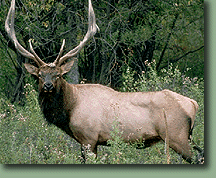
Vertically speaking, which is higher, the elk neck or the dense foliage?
the dense foliage

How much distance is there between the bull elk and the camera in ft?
17.8

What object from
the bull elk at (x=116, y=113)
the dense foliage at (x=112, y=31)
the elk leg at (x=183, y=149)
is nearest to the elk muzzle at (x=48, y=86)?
the bull elk at (x=116, y=113)

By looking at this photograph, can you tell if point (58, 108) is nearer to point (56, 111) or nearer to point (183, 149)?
point (56, 111)

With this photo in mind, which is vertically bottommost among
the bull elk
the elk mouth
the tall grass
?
the tall grass

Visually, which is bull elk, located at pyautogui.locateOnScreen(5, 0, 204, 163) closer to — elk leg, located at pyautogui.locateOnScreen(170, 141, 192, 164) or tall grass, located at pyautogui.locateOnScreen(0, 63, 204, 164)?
elk leg, located at pyautogui.locateOnScreen(170, 141, 192, 164)

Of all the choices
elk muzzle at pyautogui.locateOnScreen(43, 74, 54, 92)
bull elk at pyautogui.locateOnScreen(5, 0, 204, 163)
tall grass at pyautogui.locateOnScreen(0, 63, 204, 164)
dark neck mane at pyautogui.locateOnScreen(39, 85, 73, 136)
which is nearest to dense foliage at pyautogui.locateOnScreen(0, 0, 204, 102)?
tall grass at pyautogui.locateOnScreen(0, 63, 204, 164)

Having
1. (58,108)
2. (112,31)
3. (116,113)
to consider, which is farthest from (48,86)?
(112,31)

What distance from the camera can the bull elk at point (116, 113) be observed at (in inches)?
213

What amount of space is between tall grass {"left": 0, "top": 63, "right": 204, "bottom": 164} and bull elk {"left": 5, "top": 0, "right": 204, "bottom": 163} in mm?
156

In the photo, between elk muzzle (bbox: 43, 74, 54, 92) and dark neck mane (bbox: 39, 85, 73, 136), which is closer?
elk muzzle (bbox: 43, 74, 54, 92)

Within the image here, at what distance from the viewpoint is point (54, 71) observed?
5.51 meters

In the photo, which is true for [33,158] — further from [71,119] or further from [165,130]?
[165,130]

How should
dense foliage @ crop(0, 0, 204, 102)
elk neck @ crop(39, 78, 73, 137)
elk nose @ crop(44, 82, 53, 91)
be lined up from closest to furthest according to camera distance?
elk nose @ crop(44, 82, 53, 91), elk neck @ crop(39, 78, 73, 137), dense foliage @ crop(0, 0, 204, 102)

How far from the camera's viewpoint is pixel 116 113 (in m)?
5.60
